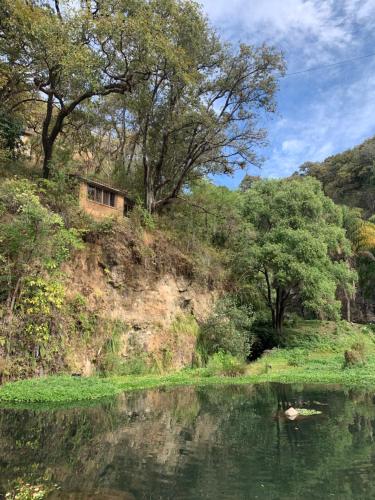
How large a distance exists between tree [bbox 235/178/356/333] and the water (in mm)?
12305

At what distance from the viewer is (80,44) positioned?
19.5 meters

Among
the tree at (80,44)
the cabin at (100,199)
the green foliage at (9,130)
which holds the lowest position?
the cabin at (100,199)

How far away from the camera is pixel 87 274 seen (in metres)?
20.3

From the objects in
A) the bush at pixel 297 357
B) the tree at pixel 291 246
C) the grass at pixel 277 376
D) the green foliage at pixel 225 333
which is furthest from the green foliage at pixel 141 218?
the bush at pixel 297 357

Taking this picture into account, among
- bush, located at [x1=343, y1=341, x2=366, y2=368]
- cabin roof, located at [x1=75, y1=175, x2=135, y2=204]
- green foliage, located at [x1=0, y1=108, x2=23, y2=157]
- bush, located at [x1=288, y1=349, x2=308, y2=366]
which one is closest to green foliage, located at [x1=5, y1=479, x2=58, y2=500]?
green foliage, located at [x1=0, y1=108, x2=23, y2=157]

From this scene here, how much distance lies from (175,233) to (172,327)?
604 centimetres

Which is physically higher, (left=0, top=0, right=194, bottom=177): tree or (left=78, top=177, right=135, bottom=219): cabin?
(left=0, top=0, right=194, bottom=177): tree

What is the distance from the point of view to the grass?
13.8m

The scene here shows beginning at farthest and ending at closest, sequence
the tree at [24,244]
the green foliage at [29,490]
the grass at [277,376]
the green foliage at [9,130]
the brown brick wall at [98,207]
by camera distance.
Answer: the brown brick wall at [98,207] → the green foliage at [9,130] → the tree at [24,244] → the grass at [277,376] → the green foliage at [29,490]

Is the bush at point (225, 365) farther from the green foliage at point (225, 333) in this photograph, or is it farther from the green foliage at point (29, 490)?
the green foliage at point (29, 490)

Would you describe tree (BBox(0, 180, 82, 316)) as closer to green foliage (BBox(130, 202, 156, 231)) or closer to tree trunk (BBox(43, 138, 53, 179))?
tree trunk (BBox(43, 138, 53, 179))

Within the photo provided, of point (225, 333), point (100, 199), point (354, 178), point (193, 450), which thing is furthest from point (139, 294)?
point (354, 178)

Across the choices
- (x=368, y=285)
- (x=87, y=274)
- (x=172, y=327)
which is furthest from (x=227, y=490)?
(x=368, y=285)

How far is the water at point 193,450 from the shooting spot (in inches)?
291
